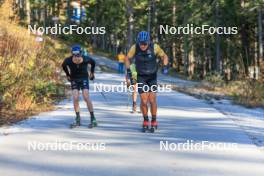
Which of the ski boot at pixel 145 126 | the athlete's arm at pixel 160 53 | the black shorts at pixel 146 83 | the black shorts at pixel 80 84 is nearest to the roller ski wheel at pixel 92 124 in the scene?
the black shorts at pixel 80 84

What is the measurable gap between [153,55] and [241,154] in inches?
116

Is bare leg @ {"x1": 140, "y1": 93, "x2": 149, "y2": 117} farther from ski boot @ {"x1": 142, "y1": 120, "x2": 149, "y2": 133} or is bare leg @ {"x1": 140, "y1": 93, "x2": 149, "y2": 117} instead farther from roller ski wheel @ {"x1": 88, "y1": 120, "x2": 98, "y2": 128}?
roller ski wheel @ {"x1": 88, "y1": 120, "x2": 98, "y2": 128}

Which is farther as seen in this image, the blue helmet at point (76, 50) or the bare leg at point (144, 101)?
the blue helmet at point (76, 50)

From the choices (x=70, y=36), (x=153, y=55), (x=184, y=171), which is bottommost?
(x=184, y=171)

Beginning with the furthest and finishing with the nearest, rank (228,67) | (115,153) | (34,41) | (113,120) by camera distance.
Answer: (228,67), (34,41), (113,120), (115,153)

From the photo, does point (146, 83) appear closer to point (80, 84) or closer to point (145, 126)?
point (145, 126)

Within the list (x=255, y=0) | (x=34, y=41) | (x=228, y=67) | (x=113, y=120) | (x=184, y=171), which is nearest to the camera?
(x=184, y=171)

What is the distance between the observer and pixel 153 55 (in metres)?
10.8

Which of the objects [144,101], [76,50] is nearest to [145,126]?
[144,101]

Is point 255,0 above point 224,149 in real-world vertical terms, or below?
above

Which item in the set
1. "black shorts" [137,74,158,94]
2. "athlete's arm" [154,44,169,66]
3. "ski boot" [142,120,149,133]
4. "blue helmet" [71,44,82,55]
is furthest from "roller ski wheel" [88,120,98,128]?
"athlete's arm" [154,44,169,66]

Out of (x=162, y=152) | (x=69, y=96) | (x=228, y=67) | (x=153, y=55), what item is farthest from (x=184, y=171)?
(x=228, y=67)

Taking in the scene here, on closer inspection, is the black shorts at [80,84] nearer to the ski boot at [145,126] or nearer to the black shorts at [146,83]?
the black shorts at [146,83]

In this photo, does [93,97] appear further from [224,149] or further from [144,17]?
[144,17]
